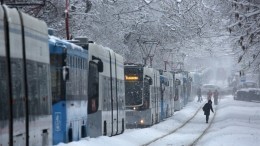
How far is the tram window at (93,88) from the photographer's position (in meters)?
25.0

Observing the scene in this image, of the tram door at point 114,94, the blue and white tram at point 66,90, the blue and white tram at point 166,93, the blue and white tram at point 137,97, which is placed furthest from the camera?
the blue and white tram at point 166,93

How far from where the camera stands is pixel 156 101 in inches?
1730

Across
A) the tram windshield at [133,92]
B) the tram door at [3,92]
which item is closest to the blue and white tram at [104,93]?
the tram windshield at [133,92]

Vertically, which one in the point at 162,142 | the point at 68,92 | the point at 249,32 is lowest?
the point at 162,142

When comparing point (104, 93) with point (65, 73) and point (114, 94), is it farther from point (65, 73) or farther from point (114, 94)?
point (65, 73)

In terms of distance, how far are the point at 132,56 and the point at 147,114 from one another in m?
20.6

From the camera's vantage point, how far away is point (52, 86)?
Answer: 20125 millimetres

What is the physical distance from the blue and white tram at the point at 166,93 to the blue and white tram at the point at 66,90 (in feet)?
84.9

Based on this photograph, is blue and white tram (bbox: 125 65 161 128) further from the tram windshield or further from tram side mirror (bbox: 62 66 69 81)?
tram side mirror (bbox: 62 66 69 81)

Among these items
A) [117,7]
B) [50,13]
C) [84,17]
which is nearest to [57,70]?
[50,13]

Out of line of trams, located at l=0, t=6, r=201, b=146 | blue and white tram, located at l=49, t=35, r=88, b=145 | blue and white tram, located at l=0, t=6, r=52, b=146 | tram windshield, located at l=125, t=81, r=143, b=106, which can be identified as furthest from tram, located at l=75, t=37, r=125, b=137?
tram windshield, located at l=125, t=81, r=143, b=106

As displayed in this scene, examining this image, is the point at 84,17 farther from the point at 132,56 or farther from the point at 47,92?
the point at 47,92

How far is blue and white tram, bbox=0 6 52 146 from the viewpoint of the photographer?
554 inches

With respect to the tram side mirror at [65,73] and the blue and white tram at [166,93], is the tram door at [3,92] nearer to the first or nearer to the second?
the tram side mirror at [65,73]
